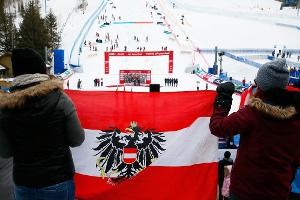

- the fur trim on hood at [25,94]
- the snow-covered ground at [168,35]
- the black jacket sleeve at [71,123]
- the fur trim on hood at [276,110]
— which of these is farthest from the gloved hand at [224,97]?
the snow-covered ground at [168,35]

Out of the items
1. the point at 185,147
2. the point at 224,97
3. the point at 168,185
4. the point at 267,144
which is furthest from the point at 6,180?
the point at 267,144

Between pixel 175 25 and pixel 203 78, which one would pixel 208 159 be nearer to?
pixel 203 78

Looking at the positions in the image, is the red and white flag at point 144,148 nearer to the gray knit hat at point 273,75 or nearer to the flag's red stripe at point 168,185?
the flag's red stripe at point 168,185

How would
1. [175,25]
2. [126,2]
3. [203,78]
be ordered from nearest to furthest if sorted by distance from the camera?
[203,78] → [175,25] → [126,2]

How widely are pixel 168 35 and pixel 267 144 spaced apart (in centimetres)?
4370

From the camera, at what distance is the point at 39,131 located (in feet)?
6.95

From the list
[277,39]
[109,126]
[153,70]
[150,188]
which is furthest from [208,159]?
[277,39]

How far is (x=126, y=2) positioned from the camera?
226 feet

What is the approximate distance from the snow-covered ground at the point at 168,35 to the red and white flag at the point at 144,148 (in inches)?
729

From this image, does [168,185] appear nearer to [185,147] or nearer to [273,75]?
[185,147]

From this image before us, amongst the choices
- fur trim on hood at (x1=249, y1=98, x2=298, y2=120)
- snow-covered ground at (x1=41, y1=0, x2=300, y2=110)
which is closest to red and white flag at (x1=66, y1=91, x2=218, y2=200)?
fur trim on hood at (x1=249, y1=98, x2=298, y2=120)

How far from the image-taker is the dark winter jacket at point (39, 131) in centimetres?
208

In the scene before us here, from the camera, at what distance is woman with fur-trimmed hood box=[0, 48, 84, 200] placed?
6.82 ft

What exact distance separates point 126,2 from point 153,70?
4039 centimetres
